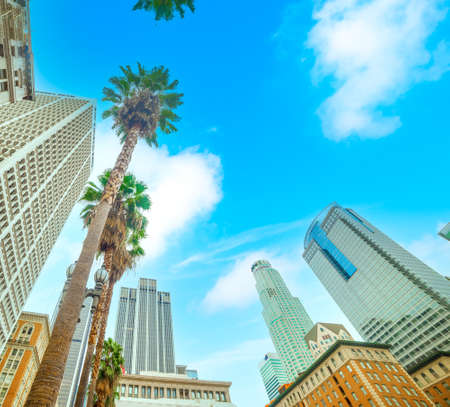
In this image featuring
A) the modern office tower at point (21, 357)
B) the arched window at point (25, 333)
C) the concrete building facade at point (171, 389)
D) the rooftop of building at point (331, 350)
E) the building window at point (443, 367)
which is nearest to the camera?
the concrete building facade at point (171, 389)

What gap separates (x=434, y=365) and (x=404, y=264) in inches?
2623

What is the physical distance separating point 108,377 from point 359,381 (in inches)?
2617

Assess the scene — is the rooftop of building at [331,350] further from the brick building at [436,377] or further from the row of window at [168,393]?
the row of window at [168,393]

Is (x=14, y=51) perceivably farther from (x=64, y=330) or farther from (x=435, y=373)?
(x=435, y=373)

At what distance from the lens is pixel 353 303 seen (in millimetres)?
163000

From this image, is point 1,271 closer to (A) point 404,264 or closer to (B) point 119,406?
(B) point 119,406

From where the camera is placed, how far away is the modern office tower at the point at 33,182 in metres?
59.5

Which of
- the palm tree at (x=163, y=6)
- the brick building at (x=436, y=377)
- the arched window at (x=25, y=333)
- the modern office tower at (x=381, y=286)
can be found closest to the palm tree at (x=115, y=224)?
the palm tree at (x=163, y=6)

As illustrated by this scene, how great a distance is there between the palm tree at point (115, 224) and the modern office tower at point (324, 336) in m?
144

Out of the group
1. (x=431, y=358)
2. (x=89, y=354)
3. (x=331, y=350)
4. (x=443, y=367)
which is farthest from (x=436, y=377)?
(x=89, y=354)

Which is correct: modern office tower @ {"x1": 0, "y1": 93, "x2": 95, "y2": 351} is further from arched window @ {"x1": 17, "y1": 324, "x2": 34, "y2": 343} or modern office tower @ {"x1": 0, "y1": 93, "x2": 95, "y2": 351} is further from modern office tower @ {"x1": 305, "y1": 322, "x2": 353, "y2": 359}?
modern office tower @ {"x1": 305, "y1": 322, "x2": 353, "y2": 359}

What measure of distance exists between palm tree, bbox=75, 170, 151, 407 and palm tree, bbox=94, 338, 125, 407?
3771 millimetres

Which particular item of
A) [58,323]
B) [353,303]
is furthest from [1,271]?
[353,303]

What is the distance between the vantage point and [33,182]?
66.7m
